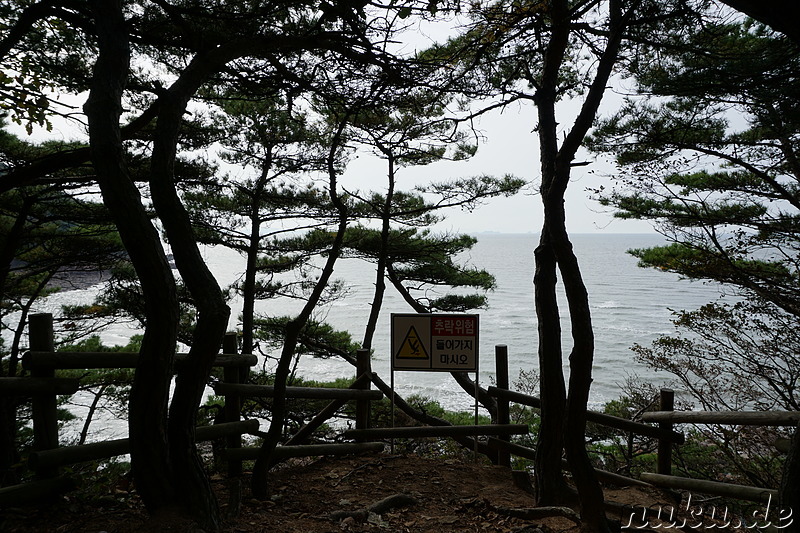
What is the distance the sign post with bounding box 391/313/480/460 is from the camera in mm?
4754

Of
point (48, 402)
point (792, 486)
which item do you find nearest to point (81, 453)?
point (48, 402)

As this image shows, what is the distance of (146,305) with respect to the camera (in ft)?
8.73

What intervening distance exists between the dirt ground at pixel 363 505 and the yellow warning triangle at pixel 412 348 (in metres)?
1.06

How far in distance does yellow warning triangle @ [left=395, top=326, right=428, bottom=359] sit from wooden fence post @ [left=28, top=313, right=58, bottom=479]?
9.03 feet

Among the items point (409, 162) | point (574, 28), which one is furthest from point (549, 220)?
point (409, 162)

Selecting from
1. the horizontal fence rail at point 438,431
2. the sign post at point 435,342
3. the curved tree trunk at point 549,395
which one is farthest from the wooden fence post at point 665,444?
the sign post at point 435,342

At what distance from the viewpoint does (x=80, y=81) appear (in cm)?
471

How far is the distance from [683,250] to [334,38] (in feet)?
27.1

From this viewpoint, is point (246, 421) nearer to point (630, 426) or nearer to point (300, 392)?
point (300, 392)

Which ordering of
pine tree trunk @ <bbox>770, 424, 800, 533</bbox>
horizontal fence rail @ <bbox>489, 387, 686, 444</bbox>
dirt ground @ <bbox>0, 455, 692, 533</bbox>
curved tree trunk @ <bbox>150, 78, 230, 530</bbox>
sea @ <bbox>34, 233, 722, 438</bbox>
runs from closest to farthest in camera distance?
pine tree trunk @ <bbox>770, 424, 800, 533</bbox>, curved tree trunk @ <bbox>150, 78, 230, 530</bbox>, dirt ground @ <bbox>0, 455, 692, 533</bbox>, horizontal fence rail @ <bbox>489, 387, 686, 444</bbox>, sea @ <bbox>34, 233, 722, 438</bbox>

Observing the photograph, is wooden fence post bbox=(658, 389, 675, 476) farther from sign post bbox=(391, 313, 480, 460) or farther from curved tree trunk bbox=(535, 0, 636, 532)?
sign post bbox=(391, 313, 480, 460)

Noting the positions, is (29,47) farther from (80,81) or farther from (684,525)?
(684,525)

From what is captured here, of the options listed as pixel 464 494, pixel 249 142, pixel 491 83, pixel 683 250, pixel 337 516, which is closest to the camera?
pixel 337 516

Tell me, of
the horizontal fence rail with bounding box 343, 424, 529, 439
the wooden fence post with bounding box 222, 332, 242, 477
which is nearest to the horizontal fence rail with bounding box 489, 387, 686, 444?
the horizontal fence rail with bounding box 343, 424, 529, 439
